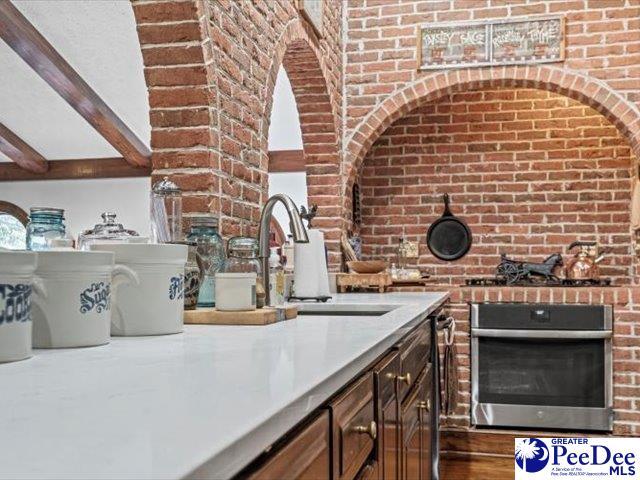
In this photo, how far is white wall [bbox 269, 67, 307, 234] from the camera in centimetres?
595

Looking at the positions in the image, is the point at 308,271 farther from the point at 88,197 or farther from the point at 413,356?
the point at 88,197

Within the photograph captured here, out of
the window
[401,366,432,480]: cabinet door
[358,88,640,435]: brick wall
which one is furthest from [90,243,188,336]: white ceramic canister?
[358,88,640,435]: brick wall

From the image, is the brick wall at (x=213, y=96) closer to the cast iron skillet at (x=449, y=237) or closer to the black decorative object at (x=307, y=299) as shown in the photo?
the black decorative object at (x=307, y=299)

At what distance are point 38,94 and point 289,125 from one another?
234 centimetres

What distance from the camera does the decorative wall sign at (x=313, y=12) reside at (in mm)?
3311

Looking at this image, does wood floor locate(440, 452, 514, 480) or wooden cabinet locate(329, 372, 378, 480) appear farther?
wood floor locate(440, 452, 514, 480)

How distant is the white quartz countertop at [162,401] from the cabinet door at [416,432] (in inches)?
26.6

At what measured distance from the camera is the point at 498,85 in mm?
4254

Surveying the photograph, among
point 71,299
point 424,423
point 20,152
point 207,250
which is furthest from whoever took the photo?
point 20,152

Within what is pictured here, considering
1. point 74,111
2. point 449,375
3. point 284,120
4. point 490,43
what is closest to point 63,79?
point 74,111

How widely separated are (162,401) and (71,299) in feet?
1.51

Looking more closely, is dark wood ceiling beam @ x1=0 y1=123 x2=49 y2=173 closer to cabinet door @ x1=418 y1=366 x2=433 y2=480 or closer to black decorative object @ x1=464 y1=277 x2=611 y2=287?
black decorative object @ x1=464 y1=277 x2=611 y2=287

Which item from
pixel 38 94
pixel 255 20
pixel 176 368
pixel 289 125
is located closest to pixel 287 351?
pixel 176 368

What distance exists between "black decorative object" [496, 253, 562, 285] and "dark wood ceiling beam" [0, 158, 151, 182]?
14.8 ft
